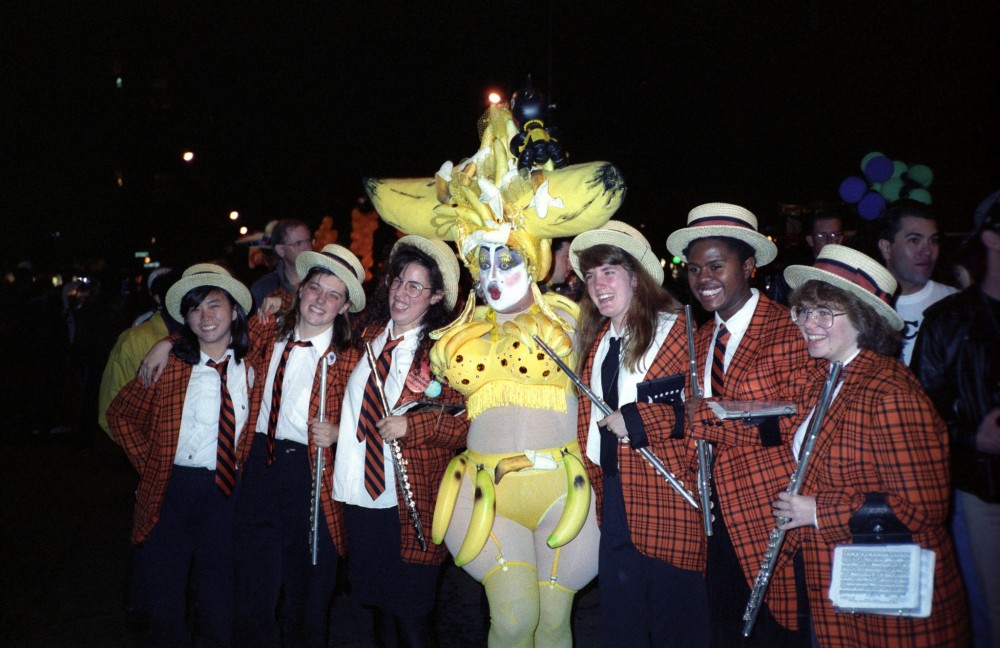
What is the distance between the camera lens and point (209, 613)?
429 centimetres

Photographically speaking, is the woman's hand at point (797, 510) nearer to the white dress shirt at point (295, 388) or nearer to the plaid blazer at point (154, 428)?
the white dress shirt at point (295, 388)

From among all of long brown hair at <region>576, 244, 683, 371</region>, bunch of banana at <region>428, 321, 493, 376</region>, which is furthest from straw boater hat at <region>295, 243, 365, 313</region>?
long brown hair at <region>576, 244, 683, 371</region>

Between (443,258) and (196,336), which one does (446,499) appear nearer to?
(443,258)

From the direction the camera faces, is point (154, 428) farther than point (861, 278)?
Yes

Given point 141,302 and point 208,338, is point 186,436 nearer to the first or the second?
point 208,338

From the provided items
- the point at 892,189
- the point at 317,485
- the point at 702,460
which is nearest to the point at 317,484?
the point at 317,485

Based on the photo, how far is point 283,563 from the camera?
164 inches

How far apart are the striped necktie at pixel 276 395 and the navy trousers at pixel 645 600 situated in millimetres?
1845

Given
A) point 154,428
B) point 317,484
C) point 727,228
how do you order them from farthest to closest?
point 154,428, point 317,484, point 727,228

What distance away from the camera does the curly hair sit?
10.1ft

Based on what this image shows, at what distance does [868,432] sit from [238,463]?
3122mm

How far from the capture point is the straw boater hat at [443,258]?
4270mm

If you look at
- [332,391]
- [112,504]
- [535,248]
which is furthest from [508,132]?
[112,504]

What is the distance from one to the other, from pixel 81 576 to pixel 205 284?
121 inches
